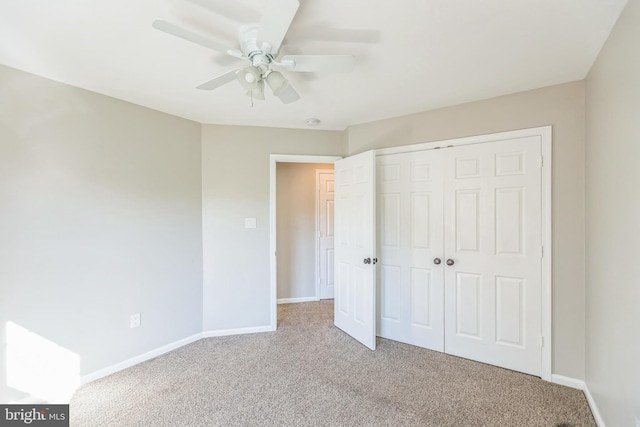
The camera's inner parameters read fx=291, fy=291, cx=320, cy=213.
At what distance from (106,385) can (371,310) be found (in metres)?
2.32

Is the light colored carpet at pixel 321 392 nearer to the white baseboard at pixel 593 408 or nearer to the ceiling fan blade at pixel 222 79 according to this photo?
the white baseboard at pixel 593 408

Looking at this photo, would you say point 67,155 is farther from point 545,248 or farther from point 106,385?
point 545,248

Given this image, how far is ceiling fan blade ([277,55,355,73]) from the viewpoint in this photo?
153 centimetres

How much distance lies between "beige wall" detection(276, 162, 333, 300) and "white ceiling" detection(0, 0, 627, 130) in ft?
6.58

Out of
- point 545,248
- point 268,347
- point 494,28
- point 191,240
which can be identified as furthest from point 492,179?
point 191,240

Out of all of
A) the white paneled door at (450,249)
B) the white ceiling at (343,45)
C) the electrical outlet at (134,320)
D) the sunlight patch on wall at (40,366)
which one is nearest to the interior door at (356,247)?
the white paneled door at (450,249)

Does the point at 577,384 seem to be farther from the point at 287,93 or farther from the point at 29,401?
the point at 29,401

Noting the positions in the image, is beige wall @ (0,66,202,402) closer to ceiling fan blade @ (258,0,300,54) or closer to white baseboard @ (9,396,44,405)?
white baseboard @ (9,396,44,405)

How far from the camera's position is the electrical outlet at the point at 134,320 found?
266 cm

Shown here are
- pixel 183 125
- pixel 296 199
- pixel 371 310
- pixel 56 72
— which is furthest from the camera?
pixel 296 199

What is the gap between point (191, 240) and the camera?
3145 mm

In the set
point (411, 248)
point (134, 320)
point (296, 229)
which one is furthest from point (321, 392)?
point (296, 229)

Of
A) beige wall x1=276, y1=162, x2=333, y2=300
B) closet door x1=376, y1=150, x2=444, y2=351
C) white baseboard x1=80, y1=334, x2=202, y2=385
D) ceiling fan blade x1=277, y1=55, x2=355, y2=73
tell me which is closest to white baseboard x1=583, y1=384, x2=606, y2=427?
closet door x1=376, y1=150, x2=444, y2=351

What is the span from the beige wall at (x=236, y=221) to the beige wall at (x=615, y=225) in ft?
8.83
